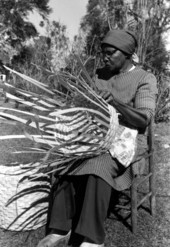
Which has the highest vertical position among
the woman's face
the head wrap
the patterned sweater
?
the head wrap

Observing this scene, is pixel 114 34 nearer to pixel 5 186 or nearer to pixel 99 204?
pixel 99 204

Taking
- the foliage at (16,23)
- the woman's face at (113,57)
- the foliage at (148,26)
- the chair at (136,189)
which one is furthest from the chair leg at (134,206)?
the foliage at (16,23)

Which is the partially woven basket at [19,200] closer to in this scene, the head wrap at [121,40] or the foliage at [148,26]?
the head wrap at [121,40]

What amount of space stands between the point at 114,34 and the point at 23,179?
119 cm

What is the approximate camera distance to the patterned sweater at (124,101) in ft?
7.45

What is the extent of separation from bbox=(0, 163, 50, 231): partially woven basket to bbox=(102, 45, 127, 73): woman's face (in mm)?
919

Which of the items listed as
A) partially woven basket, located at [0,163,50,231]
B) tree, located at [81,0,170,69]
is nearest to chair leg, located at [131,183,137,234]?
partially woven basket, located at [0,163,50,231]

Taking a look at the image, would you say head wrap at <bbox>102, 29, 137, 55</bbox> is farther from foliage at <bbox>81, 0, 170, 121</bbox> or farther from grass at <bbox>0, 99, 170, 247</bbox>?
foliage at <bbox>81, 0, 170, 121</bbox>

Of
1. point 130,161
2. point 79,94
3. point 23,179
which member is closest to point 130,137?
point 130,161

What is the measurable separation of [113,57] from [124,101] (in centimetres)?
31

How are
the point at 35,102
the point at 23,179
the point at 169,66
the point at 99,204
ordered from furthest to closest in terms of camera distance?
the point at 169,66 → the point at 23,179 → the point at 35,102 → the point at 99,204

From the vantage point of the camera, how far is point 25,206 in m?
2.62

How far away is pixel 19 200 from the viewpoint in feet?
8.55

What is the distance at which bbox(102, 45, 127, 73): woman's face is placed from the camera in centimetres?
246
